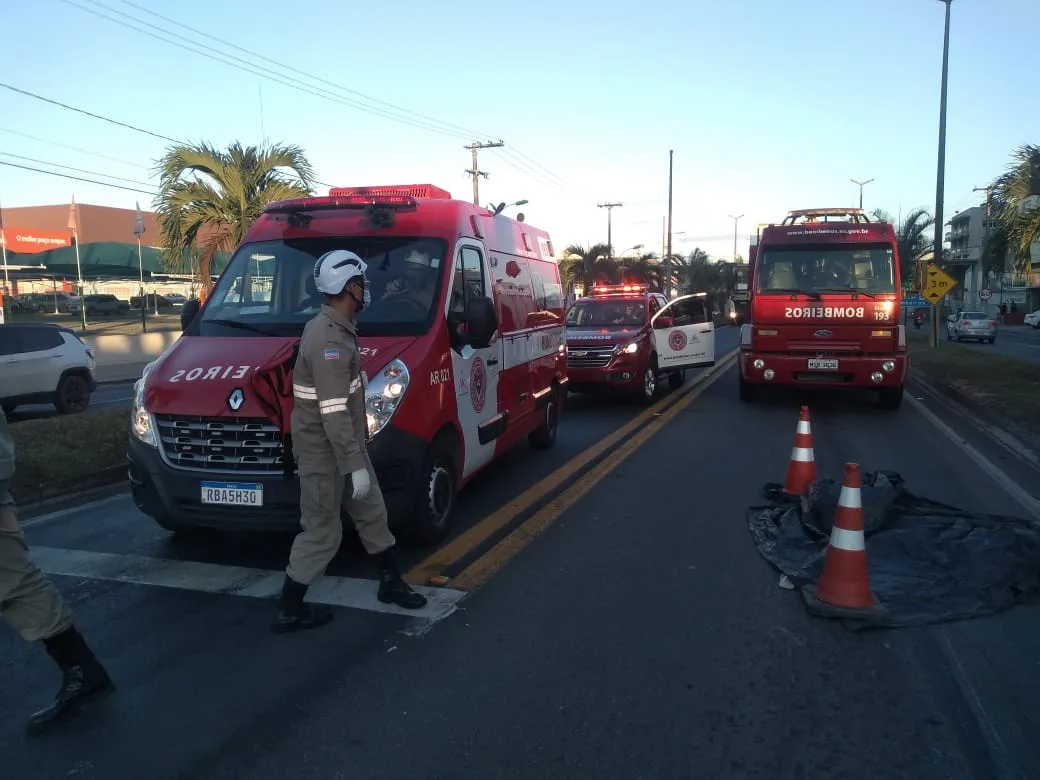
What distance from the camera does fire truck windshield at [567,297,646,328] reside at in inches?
573

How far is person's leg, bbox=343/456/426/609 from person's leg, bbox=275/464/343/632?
0.15 m

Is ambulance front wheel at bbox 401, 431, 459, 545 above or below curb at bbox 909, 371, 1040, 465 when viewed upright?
above

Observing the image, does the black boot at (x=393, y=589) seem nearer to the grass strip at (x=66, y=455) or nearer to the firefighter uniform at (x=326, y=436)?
the firefighter uniform at (x=326, y=436)

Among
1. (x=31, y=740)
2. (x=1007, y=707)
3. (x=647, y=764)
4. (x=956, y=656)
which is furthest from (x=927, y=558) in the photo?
(x=31, y=740)

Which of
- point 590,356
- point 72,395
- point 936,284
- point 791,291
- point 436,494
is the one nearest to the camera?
point 436,494

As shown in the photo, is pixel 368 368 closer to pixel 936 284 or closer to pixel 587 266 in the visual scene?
pixel 936 284

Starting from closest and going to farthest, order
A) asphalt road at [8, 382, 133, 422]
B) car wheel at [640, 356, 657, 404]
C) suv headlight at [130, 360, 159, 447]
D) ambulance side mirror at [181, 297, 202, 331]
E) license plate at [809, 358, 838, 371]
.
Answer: suv headlight at [130, 360, 159, 447]
ambulance side mirror at [181, 297, 202, 331]
license plate at [809, 358, 838, 371]
car wheel at [640, 356, 657, 404]
asphalt road at [8, 382, 133, 422]

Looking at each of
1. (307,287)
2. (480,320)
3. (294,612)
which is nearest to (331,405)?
(294,612)

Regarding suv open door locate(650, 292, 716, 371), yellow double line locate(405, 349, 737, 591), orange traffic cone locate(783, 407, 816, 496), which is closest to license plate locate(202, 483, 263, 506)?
yellow double line locate(405, 349, 737, 591)

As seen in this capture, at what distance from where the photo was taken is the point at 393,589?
4672mm

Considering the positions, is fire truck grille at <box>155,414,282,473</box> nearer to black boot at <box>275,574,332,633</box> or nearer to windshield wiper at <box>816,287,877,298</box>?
black boot at <box>275,574,332,633</box>

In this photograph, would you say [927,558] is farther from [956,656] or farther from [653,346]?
[653,346]

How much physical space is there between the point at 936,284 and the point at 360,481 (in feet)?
71.1

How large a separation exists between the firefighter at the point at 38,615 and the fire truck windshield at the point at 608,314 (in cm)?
1151
